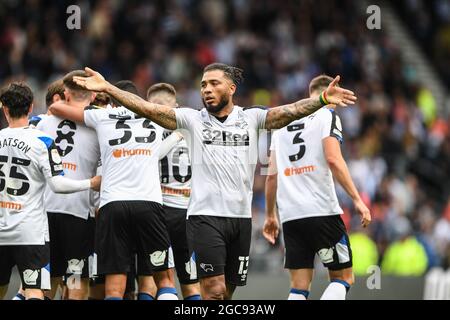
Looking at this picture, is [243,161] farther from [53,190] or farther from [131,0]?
[131,0]

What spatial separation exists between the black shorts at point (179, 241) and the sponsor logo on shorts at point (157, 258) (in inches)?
35.2

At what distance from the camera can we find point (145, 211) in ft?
34.1

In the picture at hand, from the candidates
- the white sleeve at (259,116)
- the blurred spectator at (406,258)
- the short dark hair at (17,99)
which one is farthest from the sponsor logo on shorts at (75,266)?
the blurred spectator at (406,258)

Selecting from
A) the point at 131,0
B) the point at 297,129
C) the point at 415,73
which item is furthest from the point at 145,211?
the point at 415,73

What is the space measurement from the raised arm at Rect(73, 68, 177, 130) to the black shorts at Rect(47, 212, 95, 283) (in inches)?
69.2

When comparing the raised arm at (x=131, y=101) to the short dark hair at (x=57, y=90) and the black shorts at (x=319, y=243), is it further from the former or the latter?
the black shorts at (x=319, y=243)

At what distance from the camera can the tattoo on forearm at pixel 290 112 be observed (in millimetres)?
9570

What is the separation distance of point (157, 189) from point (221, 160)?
1.03m

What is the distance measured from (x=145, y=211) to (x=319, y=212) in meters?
1.83

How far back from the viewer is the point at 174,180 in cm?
1143

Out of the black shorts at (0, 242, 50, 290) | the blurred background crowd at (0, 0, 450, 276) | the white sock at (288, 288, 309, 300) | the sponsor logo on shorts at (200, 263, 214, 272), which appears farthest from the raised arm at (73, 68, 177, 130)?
the blurred background crowd at (0, 0, 450, 276)

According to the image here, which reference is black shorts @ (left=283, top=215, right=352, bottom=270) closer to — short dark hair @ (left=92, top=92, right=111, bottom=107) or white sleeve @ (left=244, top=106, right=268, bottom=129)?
white sleeve @ (left=244, top=106, right=268, bottom=129)

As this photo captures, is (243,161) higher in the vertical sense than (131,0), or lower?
lower

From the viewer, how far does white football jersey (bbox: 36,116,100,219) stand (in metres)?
10.8
